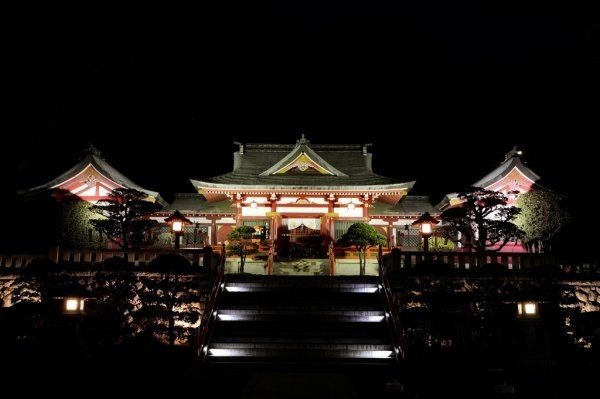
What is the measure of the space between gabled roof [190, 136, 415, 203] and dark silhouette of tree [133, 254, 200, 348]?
1143 centimetres

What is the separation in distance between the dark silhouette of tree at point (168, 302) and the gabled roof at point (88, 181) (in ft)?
42.4

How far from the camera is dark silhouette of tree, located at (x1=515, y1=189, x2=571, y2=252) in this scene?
24141 millimetres

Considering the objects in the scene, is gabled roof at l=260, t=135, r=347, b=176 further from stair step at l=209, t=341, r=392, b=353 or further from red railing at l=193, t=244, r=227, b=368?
stair step at l=209, t=341, r=392, b=353

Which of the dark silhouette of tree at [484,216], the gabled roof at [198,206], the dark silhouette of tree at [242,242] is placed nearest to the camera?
the dark silhouette of tree at [484,216]

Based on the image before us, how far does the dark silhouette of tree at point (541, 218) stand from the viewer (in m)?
24.1

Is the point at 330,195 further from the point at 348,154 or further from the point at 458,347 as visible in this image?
the point at 458,347

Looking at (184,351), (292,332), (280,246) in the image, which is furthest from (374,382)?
(280,246)

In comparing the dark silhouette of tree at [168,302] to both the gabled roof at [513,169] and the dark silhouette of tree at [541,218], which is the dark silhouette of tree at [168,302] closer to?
the dark silhouette of tree at [541,218]

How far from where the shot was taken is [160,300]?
14.7 metres

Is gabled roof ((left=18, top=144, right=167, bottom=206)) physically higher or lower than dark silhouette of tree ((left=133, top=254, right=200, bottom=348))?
higher

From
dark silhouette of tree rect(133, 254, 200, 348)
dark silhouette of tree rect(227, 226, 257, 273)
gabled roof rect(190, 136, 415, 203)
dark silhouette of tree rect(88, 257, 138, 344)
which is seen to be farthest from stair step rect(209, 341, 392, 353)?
gabled roof rect(190, 136, 415, 203)

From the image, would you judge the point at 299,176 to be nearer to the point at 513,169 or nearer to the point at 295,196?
the point at 295,196

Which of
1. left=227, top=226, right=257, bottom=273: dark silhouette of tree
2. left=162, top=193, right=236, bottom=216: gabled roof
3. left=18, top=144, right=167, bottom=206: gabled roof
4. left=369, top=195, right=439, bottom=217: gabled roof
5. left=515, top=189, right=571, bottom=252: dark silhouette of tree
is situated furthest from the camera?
left=162, top=193, right=236, bottom=216: gabled roof

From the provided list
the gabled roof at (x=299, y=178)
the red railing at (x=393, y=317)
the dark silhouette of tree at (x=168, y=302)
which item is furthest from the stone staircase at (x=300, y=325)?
the gabled roof at (x=299, y=178)
